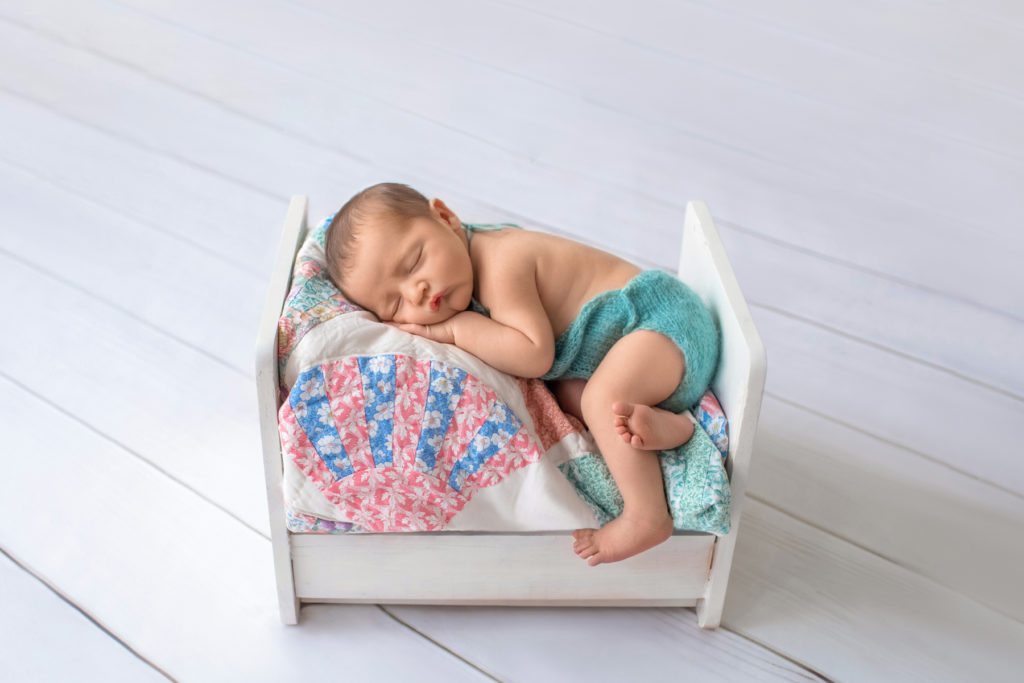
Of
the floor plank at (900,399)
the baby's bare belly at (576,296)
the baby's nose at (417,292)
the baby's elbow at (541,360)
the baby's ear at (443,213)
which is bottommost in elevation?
the floor plank at (900,399)

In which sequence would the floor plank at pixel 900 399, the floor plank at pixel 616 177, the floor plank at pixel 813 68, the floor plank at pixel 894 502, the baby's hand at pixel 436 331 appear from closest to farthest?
the baby's hand at pixel 436 331
the floor plank at pixel 894 502
the floor plank at pixel 900 399
the floor plank at pixel 616 177
the floor plank at pixel 813 68

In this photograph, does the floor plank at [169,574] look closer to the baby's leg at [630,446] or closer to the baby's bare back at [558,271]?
the baby's leg at [630,446]

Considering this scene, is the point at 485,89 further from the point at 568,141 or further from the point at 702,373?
the point at 702,373

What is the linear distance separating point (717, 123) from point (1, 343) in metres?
1.36

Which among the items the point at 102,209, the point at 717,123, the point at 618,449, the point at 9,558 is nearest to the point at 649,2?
the point at 717,123

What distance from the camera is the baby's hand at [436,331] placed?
1104 mm

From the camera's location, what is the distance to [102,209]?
6.04 feet

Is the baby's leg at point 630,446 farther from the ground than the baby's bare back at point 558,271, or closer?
closer

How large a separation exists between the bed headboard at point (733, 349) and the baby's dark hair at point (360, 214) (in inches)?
12.2

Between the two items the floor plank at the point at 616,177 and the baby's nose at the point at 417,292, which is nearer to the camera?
the baby's nose at the point at 417,292

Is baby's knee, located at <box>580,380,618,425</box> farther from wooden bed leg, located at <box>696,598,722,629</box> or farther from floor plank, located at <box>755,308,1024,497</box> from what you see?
floor plank, located at <box>755,308,1024,497</box>

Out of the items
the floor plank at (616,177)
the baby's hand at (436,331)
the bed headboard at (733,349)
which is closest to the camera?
the bed headboard at (733,349)

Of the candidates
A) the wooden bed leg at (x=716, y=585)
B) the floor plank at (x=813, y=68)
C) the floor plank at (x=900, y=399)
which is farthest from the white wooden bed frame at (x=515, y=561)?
the floor plank at (x=813, y=68)

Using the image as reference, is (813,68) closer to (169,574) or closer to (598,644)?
(598,644)
